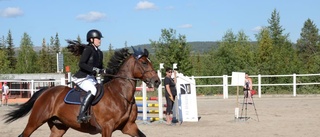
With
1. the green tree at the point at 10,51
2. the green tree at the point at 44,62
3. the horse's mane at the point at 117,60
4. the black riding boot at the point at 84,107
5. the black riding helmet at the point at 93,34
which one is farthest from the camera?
the green tree at the point at 10,51

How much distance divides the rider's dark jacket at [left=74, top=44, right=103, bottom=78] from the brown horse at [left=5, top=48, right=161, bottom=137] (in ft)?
1.22

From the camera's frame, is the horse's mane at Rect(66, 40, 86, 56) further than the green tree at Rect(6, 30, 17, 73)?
No

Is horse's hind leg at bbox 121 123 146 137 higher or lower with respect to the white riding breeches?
lower

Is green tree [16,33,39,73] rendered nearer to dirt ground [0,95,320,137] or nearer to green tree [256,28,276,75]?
green tree [256,28,276,75]

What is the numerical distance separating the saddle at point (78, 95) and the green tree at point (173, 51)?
34285 mm

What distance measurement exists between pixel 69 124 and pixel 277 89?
27481 millimetres

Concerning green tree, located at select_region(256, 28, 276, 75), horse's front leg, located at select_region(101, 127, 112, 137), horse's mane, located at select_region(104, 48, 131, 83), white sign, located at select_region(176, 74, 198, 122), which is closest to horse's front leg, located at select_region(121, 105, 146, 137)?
horse's front leg, located at select_region(101, 127, 112, 137)

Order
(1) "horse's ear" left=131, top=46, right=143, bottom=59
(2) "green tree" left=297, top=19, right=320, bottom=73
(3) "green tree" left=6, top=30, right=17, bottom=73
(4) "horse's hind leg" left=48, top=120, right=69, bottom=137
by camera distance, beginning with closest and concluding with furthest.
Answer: (1) "horse's ear" left=131, top=46, right=143, bottom=59 < (4) "horse's hind leg" left=48, top=120, right=69, bottom=137 < (3) "green tree" left=6, top=30, right=17, bottom=73 < (2) "green tree" left=297, top=19, right=320, bottom=73

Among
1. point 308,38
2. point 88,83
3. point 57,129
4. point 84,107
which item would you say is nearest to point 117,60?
point 88,83

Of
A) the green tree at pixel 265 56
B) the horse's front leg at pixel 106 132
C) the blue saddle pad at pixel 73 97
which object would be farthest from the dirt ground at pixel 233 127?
the green tree at pixel 265 56

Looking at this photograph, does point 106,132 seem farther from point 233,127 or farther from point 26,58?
point 26,58

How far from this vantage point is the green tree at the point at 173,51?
44.4 m

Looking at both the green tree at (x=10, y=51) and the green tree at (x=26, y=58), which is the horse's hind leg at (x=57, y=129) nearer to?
the green tree at (x=26, y=58)

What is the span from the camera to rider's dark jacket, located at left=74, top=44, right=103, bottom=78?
28.7ft
